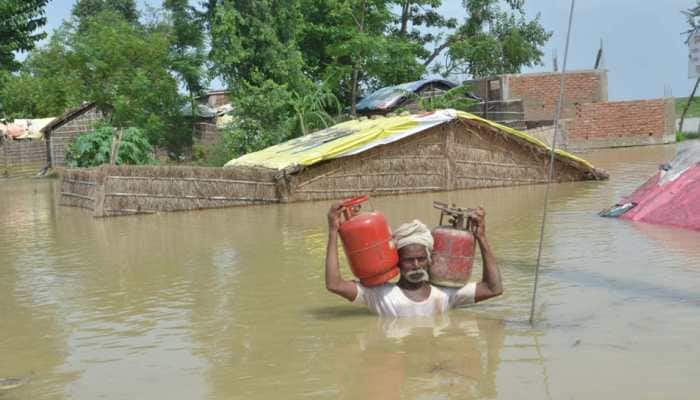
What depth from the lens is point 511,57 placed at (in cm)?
3306

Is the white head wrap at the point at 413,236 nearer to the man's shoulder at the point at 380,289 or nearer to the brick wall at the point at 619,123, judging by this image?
the man's shoulder at the point at 380,289

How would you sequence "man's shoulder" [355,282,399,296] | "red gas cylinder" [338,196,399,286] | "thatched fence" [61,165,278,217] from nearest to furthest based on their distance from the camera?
"red gas cylinder" [338,196,399,286], "man's shoulder" [355,282,399,296], "thatched fence" [61,165,278,217]

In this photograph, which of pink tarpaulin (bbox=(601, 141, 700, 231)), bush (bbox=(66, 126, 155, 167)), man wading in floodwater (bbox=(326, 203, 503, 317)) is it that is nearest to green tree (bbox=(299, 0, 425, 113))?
bush (bbox=(66, 126, 155, 167))

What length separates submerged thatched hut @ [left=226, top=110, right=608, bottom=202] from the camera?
15.1 m

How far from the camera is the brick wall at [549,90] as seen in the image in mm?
27500

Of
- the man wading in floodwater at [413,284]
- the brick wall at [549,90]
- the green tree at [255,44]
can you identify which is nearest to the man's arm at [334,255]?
the man wading in floodwater at [413,284]

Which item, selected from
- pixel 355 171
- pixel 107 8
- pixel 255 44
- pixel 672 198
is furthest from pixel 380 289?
pixel 107 8

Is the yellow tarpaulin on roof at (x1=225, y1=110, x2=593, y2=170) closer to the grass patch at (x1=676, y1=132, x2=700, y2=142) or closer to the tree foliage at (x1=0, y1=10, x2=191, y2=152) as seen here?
the tree foliage at (x1=0, y1=10, x2=191, y2=152)

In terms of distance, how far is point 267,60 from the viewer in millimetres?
23078

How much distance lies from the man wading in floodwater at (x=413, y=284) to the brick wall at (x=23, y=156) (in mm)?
28127

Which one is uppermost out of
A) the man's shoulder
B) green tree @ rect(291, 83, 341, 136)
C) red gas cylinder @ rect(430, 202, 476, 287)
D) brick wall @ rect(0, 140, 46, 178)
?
green tree @ rect(291, 83, 341, 136)

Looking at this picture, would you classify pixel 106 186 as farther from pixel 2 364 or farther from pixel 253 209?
pixel 2 364

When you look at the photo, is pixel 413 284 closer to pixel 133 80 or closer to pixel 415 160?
pixel 415 160

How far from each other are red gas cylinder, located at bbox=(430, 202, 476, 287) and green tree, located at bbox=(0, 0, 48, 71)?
36.2ft
